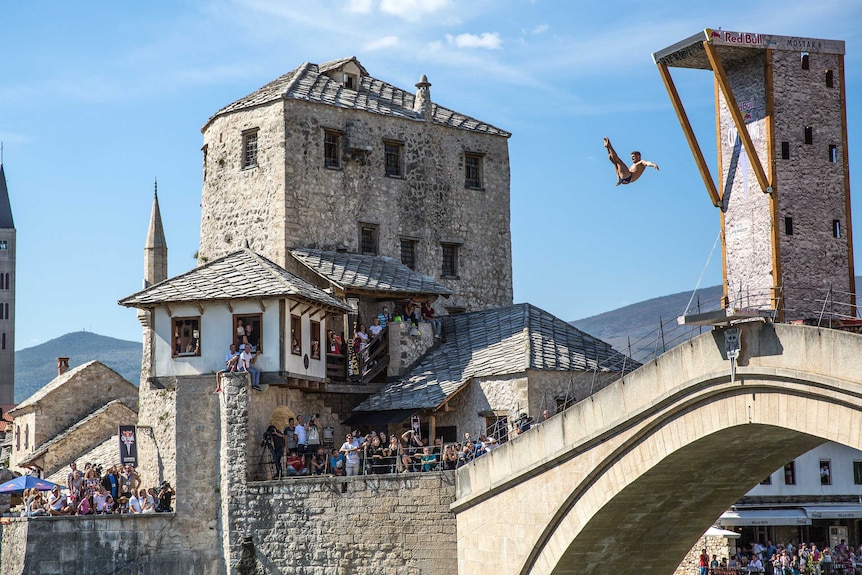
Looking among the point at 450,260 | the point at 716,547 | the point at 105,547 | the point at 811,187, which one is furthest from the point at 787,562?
the point at 811,187

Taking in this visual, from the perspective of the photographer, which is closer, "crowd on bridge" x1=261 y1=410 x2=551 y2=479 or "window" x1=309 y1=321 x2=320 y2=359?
"crowd on bridge" x1=261 y1=410 x2=551 y2=479

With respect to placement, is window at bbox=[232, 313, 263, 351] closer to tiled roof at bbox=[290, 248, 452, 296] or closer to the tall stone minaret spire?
tiled roof at bbox=[290, 248, 452, 296]

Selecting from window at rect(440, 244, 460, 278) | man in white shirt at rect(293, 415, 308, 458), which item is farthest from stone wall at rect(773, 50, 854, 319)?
window at rect(440, 244, 460, 278)

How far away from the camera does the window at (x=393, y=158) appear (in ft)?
144

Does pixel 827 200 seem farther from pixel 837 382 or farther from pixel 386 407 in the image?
pixel 386 407

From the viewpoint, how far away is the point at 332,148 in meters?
43.0

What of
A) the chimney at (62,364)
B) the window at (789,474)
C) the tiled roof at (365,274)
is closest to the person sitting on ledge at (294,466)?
the tiled roof at (365,274)

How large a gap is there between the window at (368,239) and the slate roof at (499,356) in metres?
4.90

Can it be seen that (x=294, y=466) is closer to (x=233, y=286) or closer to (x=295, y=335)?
(x=295, y=335)

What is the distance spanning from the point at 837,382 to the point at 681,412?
15.2 ft

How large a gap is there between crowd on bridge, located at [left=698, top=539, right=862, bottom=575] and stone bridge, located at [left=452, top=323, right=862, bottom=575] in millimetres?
12168

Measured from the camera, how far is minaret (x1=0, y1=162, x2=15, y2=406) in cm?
12306

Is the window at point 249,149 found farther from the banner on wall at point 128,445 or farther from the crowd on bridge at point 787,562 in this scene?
the crowd on bridge at point 787,562

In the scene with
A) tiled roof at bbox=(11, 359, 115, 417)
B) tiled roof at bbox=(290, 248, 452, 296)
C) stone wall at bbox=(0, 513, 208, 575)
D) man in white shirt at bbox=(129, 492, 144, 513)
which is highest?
tiled roof at bbox=(290, 248, 452, 296)
